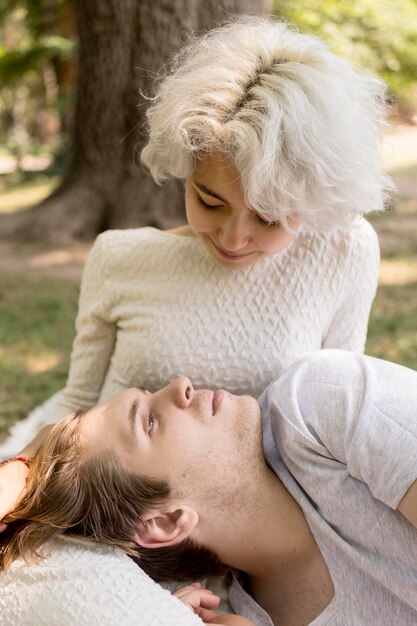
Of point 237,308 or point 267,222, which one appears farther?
point 237,308

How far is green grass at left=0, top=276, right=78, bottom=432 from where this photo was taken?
4.18 metres

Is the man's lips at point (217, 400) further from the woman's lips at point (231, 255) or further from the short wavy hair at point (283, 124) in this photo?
the short wavy hair at point (283, 124)

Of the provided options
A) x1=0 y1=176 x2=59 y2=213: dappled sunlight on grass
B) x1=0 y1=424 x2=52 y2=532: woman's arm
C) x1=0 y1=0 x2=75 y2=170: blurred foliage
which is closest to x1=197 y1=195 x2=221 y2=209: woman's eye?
x1=0 y1=424 x2=52 y2=532: woman's arm

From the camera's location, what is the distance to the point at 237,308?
2.26 m

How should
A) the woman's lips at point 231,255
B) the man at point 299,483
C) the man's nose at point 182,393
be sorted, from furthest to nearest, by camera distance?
A: the woman's lips at point 231,255 → the man's nose at point 182,393 → the man at point 299,483

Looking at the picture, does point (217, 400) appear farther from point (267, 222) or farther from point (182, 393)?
point (267, 222)

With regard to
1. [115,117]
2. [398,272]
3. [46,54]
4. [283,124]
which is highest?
[46,54]

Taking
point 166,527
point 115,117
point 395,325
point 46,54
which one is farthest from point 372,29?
point 166,527

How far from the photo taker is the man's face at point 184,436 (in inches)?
75.3

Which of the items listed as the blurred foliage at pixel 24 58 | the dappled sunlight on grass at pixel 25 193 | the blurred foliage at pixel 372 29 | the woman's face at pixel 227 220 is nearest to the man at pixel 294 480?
the woman's face at pixel 227 220

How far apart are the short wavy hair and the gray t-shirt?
1.52 ft

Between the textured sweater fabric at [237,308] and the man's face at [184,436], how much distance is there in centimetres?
23

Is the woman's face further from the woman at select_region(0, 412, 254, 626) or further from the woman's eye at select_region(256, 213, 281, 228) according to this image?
the woman at select_region(0, 412, 254, 626)

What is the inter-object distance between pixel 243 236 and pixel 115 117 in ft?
13.8
